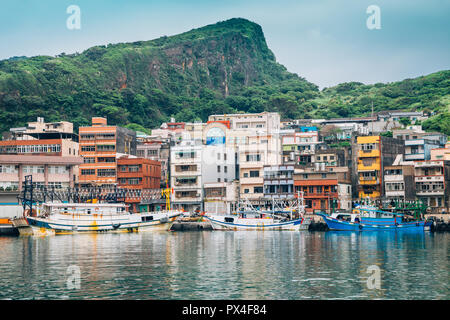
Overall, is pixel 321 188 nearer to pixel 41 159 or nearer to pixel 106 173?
pixel 106 173

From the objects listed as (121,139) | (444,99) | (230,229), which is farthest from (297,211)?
(444,99)

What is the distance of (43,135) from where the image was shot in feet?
368

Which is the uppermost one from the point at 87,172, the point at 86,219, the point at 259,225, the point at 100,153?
the point at 100,153

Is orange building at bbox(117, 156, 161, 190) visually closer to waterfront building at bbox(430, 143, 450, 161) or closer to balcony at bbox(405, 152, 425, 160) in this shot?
balcony at bbox(405, 152, 425, 160)

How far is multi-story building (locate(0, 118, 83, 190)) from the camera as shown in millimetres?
99000

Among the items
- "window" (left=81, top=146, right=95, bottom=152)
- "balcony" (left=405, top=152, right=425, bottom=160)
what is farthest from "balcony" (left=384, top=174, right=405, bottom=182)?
"window" (left=81, top=146, right=95, bottom=152)

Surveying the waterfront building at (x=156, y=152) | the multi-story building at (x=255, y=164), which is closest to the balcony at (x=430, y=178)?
the multi-story building at (x=255, y=164)

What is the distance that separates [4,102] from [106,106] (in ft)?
94.5

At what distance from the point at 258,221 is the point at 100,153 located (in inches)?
1422

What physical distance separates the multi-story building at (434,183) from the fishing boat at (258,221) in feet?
65.1

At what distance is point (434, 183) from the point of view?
3875 inches

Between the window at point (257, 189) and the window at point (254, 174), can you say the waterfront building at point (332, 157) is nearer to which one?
the window at point (254, 174)

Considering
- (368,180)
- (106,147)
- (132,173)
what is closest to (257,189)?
(368,180)
